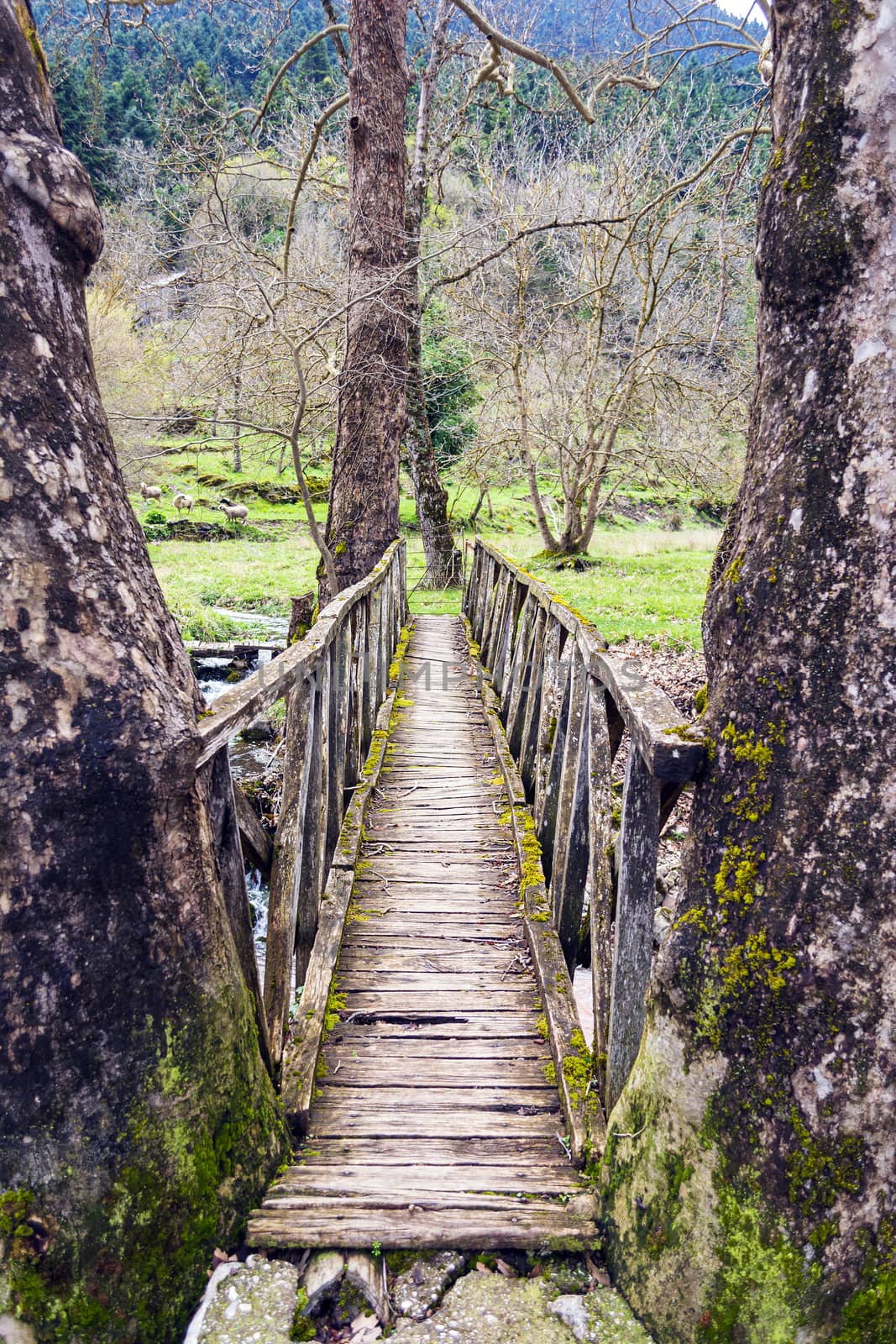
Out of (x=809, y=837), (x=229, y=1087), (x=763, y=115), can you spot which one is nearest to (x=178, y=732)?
(x=229, y=1087)

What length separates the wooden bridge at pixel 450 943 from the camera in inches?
79.4

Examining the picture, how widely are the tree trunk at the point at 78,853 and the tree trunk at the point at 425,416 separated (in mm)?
8899

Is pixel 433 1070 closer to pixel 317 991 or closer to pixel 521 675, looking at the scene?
pixel 317 991

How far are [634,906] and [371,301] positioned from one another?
660 centimetres

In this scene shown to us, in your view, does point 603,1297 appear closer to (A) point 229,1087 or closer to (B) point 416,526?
(A) point 229,1087

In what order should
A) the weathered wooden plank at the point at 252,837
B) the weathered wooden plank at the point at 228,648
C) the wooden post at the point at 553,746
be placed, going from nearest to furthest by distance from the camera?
1. the weathered wooden plank at the point at 252,837
2. the wooden post at the point at 553,746
3. the weathered wooden plank at the point at 228,648

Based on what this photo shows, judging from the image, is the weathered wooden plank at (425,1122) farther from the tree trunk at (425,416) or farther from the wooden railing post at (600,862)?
the tree trunk at (425,416)

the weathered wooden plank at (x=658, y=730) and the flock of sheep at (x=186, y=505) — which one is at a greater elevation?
the flock of sheep at (x=186, y=505)

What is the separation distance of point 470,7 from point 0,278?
A: 5.82m

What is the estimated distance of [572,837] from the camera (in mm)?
3170

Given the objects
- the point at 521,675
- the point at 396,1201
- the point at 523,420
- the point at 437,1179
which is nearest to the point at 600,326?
the point at 523,420

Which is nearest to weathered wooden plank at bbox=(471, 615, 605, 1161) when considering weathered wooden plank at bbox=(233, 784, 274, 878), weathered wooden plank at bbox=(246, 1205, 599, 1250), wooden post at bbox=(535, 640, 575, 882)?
wooden post at bbox=(535, 640, 575, 882)

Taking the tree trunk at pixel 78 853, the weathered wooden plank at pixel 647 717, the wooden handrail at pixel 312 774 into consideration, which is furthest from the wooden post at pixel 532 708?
the tree trunk at pixel 78 853

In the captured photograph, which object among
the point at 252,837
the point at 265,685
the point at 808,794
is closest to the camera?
the point at 808,794
